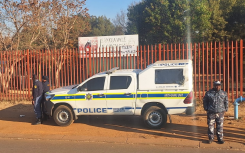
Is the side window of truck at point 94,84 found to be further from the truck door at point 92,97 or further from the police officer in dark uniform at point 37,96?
the police officer in dark uniform at point 37,96

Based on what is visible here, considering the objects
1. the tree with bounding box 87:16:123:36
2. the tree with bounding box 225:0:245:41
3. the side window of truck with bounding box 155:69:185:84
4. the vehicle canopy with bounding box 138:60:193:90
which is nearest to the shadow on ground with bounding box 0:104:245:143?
the vehicle canopy with bounding box 138:60:193:90

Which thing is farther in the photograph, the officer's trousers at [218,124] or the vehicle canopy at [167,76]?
the vehicle canopy at [167,76]

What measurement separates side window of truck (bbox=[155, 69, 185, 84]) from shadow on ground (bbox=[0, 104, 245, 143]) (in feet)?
4.68

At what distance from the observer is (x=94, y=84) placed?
24.6 ft

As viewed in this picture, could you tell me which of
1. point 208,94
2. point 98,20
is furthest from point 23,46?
point 98,20

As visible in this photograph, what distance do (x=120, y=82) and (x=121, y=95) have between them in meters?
0.40

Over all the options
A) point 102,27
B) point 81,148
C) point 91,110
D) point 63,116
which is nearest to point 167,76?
point 91,110

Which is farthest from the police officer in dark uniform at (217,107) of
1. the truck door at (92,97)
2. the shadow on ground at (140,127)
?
the truck door at (92,97)

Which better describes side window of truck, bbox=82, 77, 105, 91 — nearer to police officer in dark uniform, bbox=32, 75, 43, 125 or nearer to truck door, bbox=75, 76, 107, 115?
truck door, bbox=75, 76, 107, 115

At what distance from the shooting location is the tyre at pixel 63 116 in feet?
24.9

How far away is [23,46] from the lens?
1595 centimetres

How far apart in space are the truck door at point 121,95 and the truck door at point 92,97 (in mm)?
189

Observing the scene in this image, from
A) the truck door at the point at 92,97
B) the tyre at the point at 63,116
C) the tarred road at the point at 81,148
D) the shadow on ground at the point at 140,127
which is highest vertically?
the truck door at the point at 92,97

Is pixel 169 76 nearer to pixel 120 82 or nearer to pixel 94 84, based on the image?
pixel 120 82
